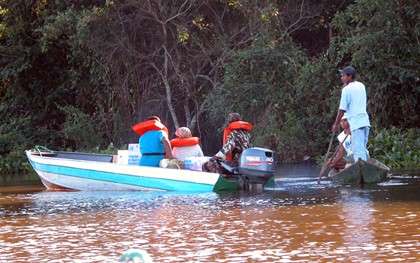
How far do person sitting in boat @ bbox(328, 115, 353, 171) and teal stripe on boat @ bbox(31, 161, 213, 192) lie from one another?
7.32 feet

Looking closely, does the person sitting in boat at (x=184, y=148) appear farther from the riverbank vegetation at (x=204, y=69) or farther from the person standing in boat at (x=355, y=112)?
the riverbank vegetation at (x=204, y=69)

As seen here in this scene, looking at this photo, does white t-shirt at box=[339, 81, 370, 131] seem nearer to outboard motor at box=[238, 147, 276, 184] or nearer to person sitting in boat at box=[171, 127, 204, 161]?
outboard motor at box=[238, 147, 276, 184]

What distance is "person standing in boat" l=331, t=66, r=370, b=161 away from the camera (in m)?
13.2

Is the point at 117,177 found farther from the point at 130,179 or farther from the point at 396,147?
the point at 396,147

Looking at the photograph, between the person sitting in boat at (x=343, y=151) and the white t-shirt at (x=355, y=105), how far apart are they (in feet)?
0.88

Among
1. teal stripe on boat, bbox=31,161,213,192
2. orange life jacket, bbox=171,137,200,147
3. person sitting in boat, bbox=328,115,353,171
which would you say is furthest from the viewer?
orange life jacket, bbox=171,137,200,147

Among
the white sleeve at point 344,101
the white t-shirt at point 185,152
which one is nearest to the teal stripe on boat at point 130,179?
the white t-shirt at point 185,152

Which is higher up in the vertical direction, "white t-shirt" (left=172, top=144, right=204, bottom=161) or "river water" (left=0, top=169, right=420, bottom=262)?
"white t-shirt" (left=172, top=144, right=204, bottom=161)

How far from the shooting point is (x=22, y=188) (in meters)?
16.7

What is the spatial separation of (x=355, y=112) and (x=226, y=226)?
489cm

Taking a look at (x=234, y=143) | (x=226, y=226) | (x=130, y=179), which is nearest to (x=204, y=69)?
(x=130, y=179)

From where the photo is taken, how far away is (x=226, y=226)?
8922mm

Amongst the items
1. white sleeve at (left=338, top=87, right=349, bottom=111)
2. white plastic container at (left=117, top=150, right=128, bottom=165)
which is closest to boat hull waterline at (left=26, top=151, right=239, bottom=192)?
white plastic container at (left=117, top=150, right=128, bottom=165)

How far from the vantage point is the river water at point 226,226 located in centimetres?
725
